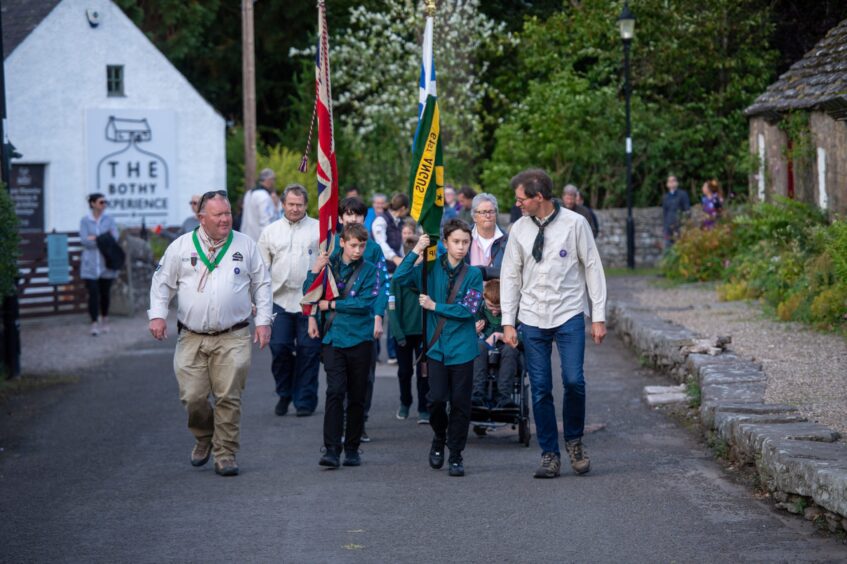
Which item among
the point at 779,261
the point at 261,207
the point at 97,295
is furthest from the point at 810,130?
the point at 97,295

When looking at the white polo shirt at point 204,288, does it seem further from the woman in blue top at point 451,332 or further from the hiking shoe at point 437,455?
the hiking shoe at point 437,455

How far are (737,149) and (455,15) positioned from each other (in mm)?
7860

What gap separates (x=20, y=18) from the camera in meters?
30.1

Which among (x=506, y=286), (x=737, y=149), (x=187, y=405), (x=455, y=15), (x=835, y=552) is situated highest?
(x=455, y=15)

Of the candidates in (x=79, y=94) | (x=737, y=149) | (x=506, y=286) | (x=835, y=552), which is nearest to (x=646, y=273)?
(x=737, y=149)

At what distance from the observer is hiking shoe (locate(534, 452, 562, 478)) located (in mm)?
9078

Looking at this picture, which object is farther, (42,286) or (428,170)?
(42,286)

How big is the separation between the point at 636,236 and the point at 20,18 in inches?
574

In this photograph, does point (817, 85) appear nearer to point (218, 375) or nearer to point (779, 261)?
point (779, 261)

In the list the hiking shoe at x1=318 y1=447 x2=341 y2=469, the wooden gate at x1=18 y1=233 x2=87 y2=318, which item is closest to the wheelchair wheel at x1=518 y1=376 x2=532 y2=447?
the hiking shoe at x1=318 y1=447 x2=341 y2=469

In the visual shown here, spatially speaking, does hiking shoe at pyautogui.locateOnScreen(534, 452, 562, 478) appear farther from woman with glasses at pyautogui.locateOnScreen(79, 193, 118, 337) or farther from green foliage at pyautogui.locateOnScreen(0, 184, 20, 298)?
woman with glasses at pyautogui.locateOnScreen(79, 193, 118, 337)

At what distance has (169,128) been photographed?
31562 millimetres

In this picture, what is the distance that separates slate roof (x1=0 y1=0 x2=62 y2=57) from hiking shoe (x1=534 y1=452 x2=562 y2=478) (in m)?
22.6

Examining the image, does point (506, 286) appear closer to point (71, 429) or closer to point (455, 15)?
point (71, 429)
